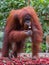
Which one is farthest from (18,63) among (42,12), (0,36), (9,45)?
(42,12)

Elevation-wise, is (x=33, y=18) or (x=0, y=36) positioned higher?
(x=33, y=18)

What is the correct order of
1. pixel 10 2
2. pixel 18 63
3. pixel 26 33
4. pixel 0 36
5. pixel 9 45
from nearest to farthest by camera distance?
pixel 18 63 < pixel 26 33 < pixel 9 45 < pixel 0 36 < pixel 10 2

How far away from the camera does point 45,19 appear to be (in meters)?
4.65

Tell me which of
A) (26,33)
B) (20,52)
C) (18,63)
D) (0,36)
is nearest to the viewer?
(18,63)

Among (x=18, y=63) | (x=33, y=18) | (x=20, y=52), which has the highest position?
(x=33, y=18)

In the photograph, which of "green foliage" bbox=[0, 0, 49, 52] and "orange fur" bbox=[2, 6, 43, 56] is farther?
"green foliage" bbox=[0, 0, 49, 52]

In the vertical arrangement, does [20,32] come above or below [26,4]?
below

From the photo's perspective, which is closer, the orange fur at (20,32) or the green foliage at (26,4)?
the orange fur at (20,32)

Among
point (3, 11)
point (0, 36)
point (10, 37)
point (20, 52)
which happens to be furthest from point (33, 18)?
point (3, 11)

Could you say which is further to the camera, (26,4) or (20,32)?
(26,4)

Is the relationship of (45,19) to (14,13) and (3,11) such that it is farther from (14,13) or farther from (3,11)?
(14,13)

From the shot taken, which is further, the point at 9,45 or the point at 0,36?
the point at 0,36

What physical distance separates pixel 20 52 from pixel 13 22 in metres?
0.53

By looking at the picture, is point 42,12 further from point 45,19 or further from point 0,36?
point 0,36
